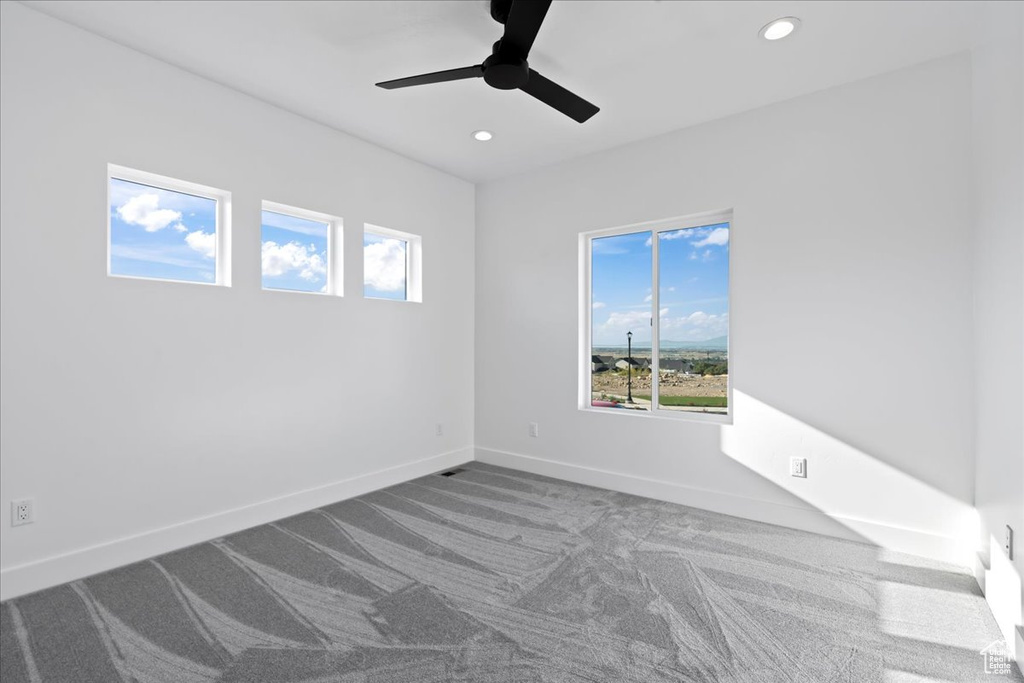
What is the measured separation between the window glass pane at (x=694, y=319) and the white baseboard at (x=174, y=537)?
2.36m

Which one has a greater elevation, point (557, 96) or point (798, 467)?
point (557, 96)

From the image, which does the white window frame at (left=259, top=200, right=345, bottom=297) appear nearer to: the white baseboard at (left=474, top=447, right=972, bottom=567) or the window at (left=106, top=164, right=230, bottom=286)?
the window at (left=106, top=164, right=230, bottom=286)

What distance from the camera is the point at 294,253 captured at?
3.51 meters

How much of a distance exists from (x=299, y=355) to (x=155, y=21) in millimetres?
1995

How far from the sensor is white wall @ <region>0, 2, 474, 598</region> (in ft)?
7.58

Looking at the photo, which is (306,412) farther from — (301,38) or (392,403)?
(301,38)

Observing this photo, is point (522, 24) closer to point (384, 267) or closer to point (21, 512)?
point (384, 267)

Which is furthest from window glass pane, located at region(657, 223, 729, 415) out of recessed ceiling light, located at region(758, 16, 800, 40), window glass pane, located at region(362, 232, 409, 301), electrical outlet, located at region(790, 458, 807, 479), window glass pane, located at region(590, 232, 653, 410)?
window glass pane, located at region(362, 232, 409, 301)

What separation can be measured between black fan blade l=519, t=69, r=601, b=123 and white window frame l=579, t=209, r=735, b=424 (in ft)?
4.40

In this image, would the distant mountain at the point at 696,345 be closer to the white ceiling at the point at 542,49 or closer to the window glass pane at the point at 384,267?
the white ceiling at the point at 542,49

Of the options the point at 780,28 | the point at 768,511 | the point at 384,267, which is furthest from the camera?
the point at 384,267

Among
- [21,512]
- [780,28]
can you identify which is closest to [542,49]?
[780,28]

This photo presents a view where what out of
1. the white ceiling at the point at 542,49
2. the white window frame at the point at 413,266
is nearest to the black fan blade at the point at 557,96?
the white ceiling at the point at 542,49

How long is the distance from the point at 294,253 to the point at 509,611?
9.14ft
